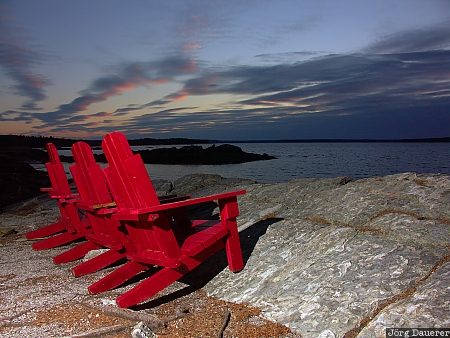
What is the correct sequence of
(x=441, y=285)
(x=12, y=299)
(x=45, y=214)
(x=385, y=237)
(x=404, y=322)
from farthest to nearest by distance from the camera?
(x=45, y=214) → (x=12, y=299) → (x=385, y=237) → (x=441, y=285) → (x=404, y=322)

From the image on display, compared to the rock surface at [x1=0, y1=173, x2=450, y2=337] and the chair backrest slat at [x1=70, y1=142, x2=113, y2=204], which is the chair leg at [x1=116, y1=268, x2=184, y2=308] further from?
the chair backrest slat at [x1=70, y1=142, x2=113, y2=204]

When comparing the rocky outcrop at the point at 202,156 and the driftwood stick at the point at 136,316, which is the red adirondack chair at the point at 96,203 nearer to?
the driftwood stick at the point at 136,316

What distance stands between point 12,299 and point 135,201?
83.7 inches

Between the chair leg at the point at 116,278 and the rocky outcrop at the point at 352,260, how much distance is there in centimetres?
90

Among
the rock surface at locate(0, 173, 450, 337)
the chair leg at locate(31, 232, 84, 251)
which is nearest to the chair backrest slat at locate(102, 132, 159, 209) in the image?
the rock surface at locate(0, 173, 450, 337)

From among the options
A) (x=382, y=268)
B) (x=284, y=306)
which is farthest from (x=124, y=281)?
(x=382, y=268)

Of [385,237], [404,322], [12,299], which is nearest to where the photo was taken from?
[404,322]

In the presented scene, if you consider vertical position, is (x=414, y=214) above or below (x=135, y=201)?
below

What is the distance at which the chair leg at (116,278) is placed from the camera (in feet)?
15.5

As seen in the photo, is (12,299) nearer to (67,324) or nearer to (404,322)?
(67,324)

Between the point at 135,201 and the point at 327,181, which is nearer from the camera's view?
the point at 135,201

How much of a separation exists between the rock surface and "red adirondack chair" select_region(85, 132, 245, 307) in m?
0.59

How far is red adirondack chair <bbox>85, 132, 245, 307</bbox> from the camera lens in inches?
162

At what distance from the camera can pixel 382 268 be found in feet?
13.0
